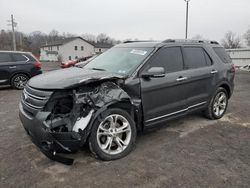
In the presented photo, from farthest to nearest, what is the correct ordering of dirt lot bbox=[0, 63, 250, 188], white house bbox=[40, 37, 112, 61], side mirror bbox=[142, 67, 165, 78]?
white house bbox=[40, 37, 112, 61] < side mirror bbox=[142, 67, 165, 78] < dirt lot bbox=[0, 63, 250, 188]

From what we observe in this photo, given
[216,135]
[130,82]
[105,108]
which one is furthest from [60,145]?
[216,135]

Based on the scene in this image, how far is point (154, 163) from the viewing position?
3439mm

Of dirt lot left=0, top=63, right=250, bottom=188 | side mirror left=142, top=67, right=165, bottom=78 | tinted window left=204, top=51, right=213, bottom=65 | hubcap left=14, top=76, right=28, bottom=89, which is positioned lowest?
dirt lot left=0, top=63, right=250, bottom=188

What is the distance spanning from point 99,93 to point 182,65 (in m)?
1.95

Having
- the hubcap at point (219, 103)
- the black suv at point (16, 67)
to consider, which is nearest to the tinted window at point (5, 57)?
the black suv at point (16, 67)

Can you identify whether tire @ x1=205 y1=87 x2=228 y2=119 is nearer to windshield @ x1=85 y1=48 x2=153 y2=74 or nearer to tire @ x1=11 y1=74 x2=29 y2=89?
windshield @ x1=85 y1=48 x2=153 y2=74

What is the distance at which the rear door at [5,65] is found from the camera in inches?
384

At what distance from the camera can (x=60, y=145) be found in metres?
3.11

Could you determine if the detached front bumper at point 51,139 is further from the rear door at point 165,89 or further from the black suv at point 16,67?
the black suv at point 16,67

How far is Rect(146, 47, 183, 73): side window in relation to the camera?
4156 millimetres

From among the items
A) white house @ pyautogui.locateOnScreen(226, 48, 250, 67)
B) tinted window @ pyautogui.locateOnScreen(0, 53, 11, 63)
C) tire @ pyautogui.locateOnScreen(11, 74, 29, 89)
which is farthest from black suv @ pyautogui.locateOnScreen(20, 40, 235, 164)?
white house @ pyautogui.locateOnScreen(226, 48, 250, 67)

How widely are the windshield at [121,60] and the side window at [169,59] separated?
0.64 ft

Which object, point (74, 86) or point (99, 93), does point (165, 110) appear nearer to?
point (99, 93)

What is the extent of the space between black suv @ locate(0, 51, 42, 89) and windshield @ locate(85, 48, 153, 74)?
651cm
